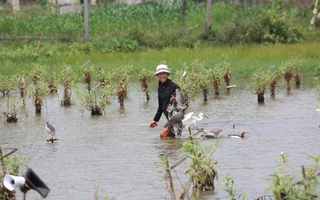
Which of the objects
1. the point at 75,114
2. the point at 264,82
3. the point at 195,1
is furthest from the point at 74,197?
the point at 195,1

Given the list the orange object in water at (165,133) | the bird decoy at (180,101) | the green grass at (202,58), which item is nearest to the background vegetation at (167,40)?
the green grass at (202,58)

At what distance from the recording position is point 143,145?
1162 centimetres

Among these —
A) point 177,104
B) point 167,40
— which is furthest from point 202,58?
point 177,104

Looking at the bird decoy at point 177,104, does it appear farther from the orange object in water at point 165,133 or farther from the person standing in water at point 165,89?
the orange object in water at point 165,133

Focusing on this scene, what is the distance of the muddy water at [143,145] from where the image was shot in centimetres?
905

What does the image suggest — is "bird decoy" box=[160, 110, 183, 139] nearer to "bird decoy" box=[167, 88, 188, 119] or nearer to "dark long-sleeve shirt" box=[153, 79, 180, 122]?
"bird decoy" box=[167, 88, 188, 119]

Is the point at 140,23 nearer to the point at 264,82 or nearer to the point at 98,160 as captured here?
the point at 264,82

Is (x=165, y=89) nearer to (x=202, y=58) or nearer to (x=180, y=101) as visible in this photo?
(x=180, y=101)

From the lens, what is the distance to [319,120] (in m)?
13.4

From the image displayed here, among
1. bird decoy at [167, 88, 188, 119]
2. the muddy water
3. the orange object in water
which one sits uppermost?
bird decoy at [167, 88, 188, 119]

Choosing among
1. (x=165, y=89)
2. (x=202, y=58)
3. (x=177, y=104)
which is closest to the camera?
(x=177, y=104)

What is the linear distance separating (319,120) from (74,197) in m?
6.01

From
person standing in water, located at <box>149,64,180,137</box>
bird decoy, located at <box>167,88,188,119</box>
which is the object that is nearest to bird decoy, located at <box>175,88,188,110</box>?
bird decoy, located at <box>167,88,188,119</box>

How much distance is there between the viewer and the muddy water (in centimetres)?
905
